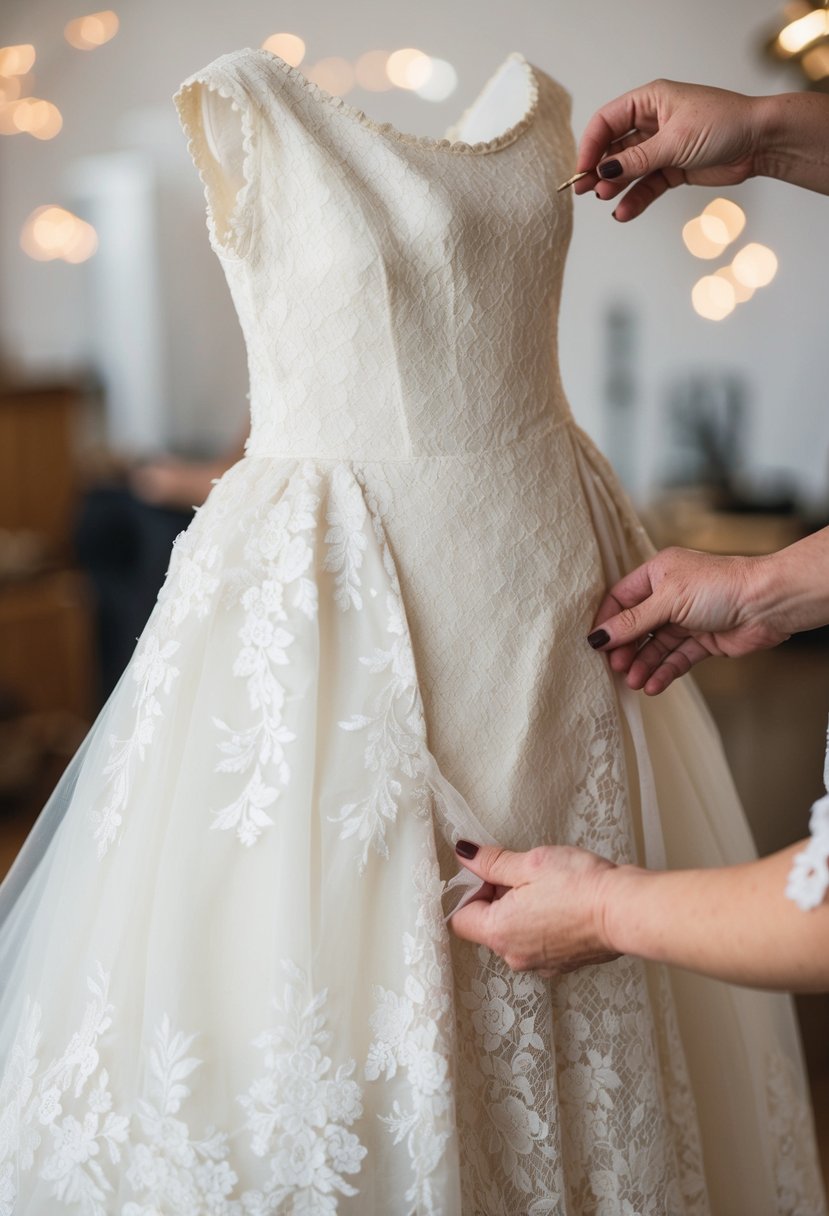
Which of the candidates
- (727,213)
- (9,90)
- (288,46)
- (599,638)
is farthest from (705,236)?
(599,638)

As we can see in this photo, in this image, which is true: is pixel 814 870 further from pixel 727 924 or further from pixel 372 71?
pixel 372 71

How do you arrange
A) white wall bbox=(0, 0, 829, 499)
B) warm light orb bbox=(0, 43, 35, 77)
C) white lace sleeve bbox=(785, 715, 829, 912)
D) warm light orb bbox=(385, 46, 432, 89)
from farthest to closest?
warm light orb bbox=(0, 43, 35, 77) < warm light orb bbox=(385, 46, 432, 89) < white wall bbox=(0, 0, 829, 499) < white lace sleeve bbox=(785, 715, 829, 912)

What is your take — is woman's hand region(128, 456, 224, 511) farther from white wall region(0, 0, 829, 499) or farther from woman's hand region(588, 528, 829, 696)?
woman's hand region(588, 528, 829, 696)

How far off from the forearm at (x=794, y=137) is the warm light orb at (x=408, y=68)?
3.03 metres

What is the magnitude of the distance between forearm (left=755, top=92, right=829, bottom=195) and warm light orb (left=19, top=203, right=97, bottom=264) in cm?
414

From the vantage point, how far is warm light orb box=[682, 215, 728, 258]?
12.6ft

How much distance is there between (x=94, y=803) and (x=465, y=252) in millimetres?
520

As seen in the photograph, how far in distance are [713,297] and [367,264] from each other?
342 cm

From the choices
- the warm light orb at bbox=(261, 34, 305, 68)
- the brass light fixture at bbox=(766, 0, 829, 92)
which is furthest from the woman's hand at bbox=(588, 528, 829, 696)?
the warm light orb at bbox=(261, 34, 305, 68)

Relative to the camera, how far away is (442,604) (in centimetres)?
88

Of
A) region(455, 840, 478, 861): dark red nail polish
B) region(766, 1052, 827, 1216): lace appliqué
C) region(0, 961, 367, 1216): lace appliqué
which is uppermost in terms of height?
region(455, 840, 478, 861): dark red nail polish

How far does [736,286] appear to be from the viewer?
3965 mm
